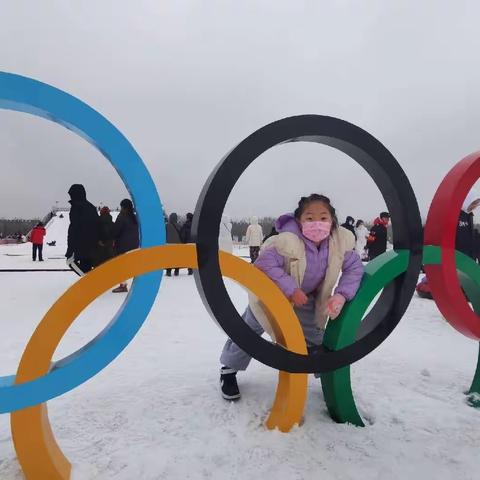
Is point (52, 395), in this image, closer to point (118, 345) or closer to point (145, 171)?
point (118, 345)

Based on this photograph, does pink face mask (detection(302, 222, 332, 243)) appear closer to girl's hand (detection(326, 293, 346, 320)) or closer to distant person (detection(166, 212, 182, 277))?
girl's hand (detection(326, 293, 346, 320))

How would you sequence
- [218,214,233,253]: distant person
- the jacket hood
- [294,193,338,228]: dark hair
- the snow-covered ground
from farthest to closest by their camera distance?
1. [218,214,233,253]: distant person
2. the jacket hood
3. [294,193,338,228]: dark hair
4. the snow-covered ground

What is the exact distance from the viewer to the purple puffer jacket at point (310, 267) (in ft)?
8.21

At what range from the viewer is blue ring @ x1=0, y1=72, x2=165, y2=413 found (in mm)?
1936

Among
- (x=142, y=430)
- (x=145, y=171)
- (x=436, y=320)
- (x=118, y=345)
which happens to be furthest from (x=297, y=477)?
(x=436, y=320)

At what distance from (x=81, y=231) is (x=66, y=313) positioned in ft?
15.7

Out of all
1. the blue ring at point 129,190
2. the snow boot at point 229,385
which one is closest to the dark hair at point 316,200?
the blue ring at point 129,190

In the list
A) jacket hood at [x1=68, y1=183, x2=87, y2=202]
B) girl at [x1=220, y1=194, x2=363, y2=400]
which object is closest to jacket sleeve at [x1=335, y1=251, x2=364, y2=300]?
girl at [x1=220, y1=194, x2=363, y2=400]

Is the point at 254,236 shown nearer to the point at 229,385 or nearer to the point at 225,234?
the point at 225,234

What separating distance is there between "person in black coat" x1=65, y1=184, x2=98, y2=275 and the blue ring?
4.42m

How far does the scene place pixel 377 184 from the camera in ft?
8.76

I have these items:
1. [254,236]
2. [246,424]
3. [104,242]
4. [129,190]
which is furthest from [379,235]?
[129,190]

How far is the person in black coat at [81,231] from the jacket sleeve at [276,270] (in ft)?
15.0

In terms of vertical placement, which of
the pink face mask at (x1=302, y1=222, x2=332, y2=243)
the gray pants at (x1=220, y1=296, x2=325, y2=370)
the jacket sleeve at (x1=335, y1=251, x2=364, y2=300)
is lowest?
the gray pants at (x1=220, y1=296, x2=325, y2=370)
